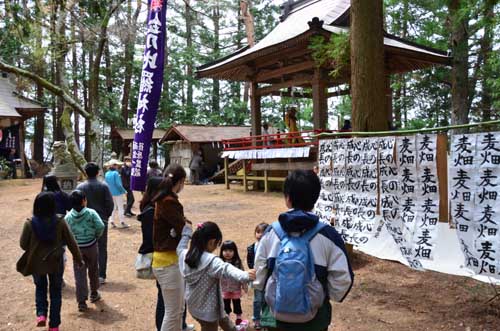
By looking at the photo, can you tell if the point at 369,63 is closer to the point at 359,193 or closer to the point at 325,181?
the point at 325,181

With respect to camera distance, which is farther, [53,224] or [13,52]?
[13,52]

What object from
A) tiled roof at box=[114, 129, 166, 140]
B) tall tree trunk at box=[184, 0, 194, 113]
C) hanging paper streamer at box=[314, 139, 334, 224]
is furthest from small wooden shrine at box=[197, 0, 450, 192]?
tall tree trunk at box=[184, 0, 194, 113]

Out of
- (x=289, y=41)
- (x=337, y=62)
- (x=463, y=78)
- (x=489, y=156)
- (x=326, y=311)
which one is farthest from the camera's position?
(x=463, y=78)

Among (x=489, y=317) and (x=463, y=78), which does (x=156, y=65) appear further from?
(x=463, y=78)

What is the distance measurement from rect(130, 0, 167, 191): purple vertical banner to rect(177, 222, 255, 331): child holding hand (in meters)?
4.11

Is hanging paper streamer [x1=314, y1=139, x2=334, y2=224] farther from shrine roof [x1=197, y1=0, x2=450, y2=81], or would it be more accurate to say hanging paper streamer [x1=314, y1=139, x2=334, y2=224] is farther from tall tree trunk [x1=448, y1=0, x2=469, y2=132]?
tall tree trunk [x1=448, y1=0, x2=469, y2=132]

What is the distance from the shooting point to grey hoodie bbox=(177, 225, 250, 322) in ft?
9.86

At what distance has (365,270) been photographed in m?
5.51

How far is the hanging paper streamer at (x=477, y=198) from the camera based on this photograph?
327 cm

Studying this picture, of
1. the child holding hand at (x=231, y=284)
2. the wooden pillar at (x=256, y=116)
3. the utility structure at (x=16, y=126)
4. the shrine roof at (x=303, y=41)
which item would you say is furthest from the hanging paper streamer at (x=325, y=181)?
the utility structure at (x=16, y=126)

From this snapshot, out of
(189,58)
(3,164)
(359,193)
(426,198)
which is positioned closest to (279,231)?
(426,198)

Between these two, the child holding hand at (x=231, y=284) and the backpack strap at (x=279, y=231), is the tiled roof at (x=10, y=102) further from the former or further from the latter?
the backpack strap at (x=279, y=231)

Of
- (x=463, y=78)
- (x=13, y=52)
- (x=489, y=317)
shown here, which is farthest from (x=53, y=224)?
(x=13, y=52)

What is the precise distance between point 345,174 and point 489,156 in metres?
1.65
